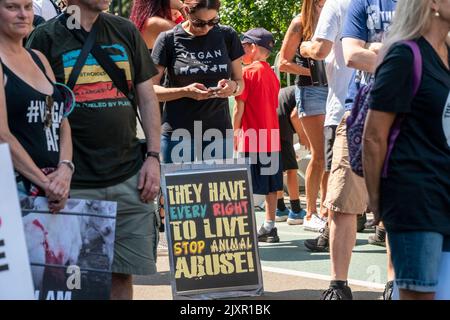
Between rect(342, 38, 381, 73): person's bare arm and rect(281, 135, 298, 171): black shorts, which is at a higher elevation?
rect(342, 38, 381, 73): person's bare arm

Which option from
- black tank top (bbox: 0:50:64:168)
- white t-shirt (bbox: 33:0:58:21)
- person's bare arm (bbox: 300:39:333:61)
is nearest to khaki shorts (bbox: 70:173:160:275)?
black tank top (bbox: 0:50:64:168)

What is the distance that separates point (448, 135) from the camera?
13.7 feet

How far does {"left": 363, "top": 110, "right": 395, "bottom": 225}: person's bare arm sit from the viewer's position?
4184 millimetres

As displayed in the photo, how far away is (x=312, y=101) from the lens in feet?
28.3

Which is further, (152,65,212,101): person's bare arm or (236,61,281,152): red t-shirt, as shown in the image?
(236,61,281,152): red t-shirt

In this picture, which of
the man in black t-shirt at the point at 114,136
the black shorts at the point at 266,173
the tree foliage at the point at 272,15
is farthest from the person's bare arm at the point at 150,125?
the tree foliage at the point at 272,15

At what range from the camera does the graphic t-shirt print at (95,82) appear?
5.11 m

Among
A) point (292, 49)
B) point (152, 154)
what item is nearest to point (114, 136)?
point (152, 154)

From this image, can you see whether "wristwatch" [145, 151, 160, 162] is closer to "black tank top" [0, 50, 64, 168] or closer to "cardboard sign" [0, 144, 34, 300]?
"black tank top" [0, 50, 64, 168]

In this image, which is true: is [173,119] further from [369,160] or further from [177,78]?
[369,160]

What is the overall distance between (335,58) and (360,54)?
1.65 m

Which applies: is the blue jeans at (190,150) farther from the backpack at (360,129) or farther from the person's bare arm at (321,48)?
the backpack at (360,129)

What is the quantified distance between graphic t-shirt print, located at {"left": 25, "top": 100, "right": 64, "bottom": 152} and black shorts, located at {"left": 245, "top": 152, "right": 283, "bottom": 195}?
429 cm

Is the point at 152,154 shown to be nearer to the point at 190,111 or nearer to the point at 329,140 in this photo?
the point at 190,111
